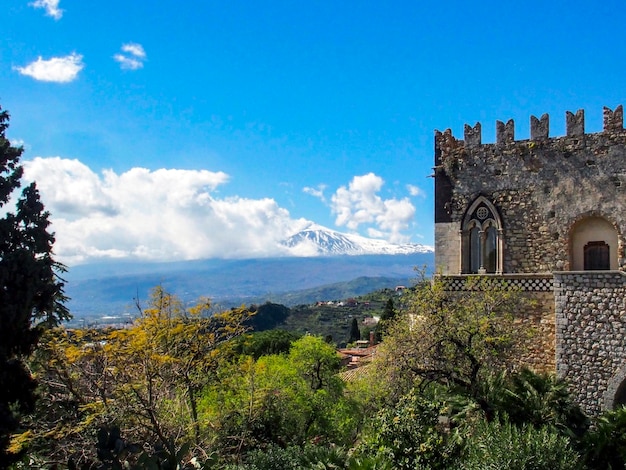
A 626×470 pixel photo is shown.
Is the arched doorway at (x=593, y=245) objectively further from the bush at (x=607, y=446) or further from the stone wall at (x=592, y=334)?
the bush at (x=607, y=446)

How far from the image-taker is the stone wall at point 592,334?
12.9m

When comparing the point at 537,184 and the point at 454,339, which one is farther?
the point at 537,184

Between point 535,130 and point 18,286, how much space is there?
13407 millimetres

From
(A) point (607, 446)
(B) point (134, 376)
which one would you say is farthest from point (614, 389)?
(B) point (134, 376)

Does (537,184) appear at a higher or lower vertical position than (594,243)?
higher

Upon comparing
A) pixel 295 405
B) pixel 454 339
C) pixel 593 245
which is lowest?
pixel 295 405

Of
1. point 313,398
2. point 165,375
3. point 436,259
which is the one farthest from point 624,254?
point 165,375

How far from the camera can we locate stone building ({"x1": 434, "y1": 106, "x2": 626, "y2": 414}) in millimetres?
13117

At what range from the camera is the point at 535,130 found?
1546cm

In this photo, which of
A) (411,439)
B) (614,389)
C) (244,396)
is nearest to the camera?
(411,439)

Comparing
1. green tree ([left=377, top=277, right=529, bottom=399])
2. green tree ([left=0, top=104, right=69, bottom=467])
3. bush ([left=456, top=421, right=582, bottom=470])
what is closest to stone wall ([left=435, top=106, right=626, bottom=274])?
green tree ([left=377, top=277, right=529, bottom=399])

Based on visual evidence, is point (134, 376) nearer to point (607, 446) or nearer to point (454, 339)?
point (454, 339)

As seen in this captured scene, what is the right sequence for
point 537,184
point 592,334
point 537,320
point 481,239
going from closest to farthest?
point 592,334 → point 537,320 → point 537,184 → point 481,239

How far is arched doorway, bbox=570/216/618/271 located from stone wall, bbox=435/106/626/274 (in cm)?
22
